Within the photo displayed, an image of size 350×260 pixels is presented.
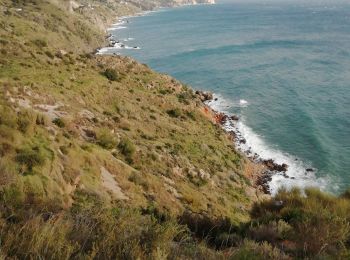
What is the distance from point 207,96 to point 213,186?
142 feet

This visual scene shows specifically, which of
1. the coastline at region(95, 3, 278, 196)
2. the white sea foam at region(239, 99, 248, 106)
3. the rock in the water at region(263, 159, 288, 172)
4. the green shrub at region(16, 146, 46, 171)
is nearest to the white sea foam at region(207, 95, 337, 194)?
the coastline at region(95, 3, 278, 196)

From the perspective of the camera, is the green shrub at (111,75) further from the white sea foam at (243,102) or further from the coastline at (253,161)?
the white sea foam at (243,102)

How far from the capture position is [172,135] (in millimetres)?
39719

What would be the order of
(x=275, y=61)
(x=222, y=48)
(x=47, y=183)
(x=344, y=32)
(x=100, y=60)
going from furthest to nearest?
(x=344, y=32) < (x=222, y=48) < (x=275, y=61) < (x=100, y=60) < (x=47, y=183)

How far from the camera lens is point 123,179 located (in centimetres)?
2078

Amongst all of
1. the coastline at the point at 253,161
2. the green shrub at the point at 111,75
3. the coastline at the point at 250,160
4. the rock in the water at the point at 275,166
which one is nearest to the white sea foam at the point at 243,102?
the coastline at the point at 253,161

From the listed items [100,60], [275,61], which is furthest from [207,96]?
[275,61]

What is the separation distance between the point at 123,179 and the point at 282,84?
209 ft

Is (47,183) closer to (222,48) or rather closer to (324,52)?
(324,52)

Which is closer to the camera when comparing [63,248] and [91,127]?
[63,248]

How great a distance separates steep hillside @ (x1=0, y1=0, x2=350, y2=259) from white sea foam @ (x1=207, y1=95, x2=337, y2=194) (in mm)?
2991

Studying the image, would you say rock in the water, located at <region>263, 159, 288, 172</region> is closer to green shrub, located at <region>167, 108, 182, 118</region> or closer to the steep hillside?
the steep hillside

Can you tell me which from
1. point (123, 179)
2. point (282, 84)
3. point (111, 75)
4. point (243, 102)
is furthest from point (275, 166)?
point (282, 84)

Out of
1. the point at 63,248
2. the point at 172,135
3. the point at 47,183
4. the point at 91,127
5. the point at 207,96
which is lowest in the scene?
the point at 207,96
